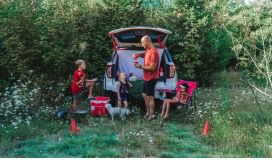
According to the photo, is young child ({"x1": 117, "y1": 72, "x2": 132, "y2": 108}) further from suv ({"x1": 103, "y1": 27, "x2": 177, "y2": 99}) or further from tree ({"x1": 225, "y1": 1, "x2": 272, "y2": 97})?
tree ({"x1": 225, "y1": 1, "x2": 272, "y2": 97})

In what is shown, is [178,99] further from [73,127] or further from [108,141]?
[108,141]

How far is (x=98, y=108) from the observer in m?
9.41

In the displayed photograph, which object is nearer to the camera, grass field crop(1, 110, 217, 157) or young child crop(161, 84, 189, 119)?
grass field crop(1, 110, 217, 157)

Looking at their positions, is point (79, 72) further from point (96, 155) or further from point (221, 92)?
point (221, 92)

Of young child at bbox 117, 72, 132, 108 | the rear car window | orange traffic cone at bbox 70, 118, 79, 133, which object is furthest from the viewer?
the rear car window

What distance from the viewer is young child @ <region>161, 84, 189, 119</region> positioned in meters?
9.29

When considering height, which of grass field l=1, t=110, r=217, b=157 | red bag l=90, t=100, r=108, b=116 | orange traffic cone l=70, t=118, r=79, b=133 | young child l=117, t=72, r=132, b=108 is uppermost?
young child l=117, t=72, r=132, b=108

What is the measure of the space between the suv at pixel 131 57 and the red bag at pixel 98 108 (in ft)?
3.09

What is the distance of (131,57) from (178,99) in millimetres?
2151

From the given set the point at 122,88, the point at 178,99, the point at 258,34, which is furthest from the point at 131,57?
the point at 258,34

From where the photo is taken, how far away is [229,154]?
6.66 meters

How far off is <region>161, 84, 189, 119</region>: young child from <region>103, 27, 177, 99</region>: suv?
50 cm

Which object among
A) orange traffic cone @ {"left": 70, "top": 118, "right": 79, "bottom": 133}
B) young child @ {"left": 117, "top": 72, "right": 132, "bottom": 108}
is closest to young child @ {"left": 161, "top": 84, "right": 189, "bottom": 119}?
young child @ {"left": 117, "top": 72, "right": 132, "bottom": 108}

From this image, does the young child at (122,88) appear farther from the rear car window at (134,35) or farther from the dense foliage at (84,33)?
the dense foliage at (84,33)
